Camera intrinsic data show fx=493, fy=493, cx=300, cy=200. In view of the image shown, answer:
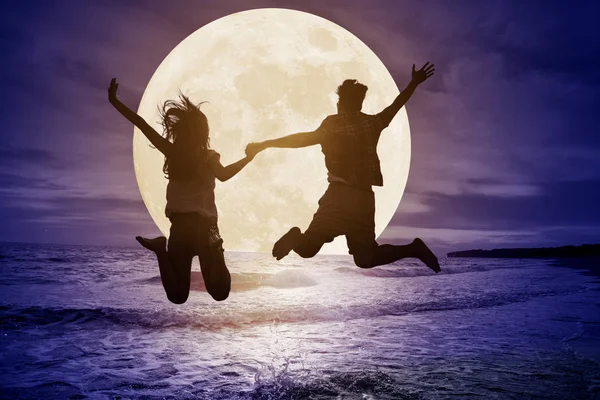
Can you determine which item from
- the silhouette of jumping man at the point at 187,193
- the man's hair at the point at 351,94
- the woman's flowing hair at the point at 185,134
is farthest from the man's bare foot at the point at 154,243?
the man's hair at the point at 351,94

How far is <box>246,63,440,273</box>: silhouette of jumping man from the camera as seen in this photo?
572 centimetres

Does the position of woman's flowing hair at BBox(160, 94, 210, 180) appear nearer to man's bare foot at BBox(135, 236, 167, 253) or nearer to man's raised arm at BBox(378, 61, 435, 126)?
man's bare foot at BBox(135, 236, 167, 253)

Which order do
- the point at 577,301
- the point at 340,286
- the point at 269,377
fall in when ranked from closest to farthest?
the point at 269,377, the point at 577,301, the point at 340,286

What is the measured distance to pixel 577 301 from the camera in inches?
620

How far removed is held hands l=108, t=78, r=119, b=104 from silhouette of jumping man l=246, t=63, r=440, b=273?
1.59 metres

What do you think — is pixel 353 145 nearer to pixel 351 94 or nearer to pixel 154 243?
pixel 351 94

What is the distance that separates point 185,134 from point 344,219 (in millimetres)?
2108

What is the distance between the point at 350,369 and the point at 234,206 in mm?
3476

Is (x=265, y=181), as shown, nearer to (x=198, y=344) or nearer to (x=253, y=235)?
(x=253, y=235)

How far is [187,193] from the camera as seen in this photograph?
5.93 meters

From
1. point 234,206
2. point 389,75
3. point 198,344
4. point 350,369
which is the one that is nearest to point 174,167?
point 234,206

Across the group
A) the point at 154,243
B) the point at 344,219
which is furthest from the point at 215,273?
the point at 344,219

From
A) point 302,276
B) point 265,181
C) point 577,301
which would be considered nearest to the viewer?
point 265,181

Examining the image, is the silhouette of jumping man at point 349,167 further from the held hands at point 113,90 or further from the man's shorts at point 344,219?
the held hands at point 113,90
